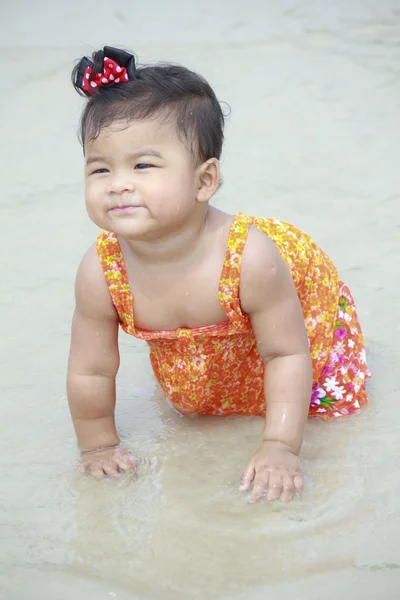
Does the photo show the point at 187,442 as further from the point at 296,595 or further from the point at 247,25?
the point at 247,25

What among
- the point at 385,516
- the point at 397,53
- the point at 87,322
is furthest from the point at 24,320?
the point at 397,53

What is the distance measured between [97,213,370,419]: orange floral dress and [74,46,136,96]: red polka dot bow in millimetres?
405

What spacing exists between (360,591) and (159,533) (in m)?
0.47

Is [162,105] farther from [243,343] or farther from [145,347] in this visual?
[145,347]

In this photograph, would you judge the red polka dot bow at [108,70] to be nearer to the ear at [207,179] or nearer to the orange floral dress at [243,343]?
the ear at [207,179]

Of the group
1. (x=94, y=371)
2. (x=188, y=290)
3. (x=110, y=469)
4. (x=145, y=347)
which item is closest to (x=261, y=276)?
(x=188, y=290)

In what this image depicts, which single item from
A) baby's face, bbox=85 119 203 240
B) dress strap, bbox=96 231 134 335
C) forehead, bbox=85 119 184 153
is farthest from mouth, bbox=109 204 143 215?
dress strap, bbox=96 231 134 335

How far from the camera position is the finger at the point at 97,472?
2.35m

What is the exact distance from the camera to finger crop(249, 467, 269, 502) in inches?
86.9

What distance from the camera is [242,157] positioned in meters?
4.56

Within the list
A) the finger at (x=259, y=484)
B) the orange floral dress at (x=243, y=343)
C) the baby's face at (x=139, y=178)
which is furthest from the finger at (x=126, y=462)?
the baby's face at (x=139, y=178)

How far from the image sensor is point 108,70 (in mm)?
2129

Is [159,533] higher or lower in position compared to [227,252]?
lower

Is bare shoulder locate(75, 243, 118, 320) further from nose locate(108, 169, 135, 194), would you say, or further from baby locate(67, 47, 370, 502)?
nose locate(108, 169, 135, 194)
